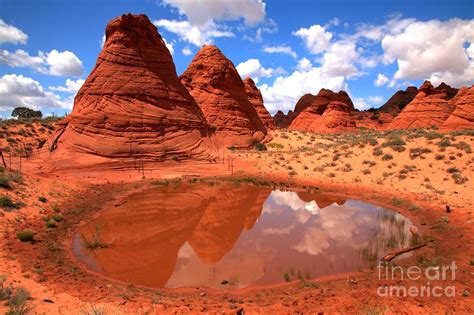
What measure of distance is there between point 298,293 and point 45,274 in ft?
19.8

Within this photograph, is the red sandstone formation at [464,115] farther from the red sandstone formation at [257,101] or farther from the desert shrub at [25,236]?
the desert shrub at [25,236]

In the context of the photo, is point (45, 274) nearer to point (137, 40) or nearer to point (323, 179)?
point (323, 179)

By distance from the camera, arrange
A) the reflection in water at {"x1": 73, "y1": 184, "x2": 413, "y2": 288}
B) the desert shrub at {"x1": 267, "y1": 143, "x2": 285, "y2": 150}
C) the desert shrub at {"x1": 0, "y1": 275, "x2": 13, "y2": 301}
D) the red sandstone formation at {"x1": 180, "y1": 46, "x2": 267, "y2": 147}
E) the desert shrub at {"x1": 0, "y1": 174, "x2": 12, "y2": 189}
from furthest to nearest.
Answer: the desert shrub at {"x1": 267, "y1": 143, "x2": 285, "y2": 150}
the red sandstone formation at {"x1": 180, "y1": 46, "x2": 267, "y2": 147}
the desert shrub at {"x1": 0, "y1": 174, "x2": 12, "y2": 189}
the reflection in water at {"x1": 73, "y1": 184, "x2": 413, "y2": 288}
the desert shrub at {"x1": 0, "y1": 275, "x2": 13, "y2": 301}

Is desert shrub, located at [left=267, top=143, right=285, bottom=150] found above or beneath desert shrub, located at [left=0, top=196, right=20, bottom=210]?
above

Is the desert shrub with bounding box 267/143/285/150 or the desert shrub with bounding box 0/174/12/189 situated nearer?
the desert shrub with bounding box 0/174/12/189

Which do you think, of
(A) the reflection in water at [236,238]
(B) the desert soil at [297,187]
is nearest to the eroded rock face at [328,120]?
(B) the desert soil at [297,187]

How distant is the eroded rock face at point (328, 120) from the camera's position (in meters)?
58.8

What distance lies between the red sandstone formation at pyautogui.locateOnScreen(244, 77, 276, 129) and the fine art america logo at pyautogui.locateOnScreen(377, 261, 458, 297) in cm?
4422

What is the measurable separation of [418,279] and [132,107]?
2304cm

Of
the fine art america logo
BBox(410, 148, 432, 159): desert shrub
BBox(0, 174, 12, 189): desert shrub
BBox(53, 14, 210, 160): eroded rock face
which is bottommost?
the fine art america logo

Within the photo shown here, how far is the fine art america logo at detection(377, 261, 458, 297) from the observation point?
646 cm

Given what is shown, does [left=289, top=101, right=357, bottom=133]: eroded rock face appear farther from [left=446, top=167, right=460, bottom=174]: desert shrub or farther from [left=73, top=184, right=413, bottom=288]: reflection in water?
[left=73, top=184, right=413, bottom=288]: reflection in water

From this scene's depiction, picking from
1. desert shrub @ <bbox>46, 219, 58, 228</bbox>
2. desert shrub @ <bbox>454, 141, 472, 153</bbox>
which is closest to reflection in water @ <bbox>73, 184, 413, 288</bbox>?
desert shrub @ <bbox>46, 219, 58, 228</bbox>

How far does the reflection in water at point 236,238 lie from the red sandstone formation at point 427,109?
4340 centimetres
